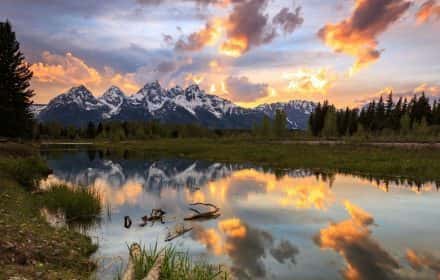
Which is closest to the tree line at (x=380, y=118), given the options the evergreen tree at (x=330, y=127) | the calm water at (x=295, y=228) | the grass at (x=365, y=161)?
the evergreen tree at (x=330, y=127)

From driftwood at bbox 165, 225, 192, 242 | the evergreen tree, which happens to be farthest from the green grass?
the evergreen tree

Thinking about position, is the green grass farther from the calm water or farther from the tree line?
the tree line

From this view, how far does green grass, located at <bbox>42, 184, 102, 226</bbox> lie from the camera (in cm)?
2036

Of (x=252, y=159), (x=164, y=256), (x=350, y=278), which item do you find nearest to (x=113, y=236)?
(x=164, y=256)

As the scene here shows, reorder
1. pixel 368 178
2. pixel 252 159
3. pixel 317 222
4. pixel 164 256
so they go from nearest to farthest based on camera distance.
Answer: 1. pixel 164 256
2. pixel 317 222
3. pixel 368 178
4. pixel 252 159

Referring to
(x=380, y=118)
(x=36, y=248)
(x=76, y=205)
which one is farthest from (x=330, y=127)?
(x=36, y=248)

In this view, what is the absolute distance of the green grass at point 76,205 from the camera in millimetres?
20359

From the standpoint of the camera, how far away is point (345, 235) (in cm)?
1775

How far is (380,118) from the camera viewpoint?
4926 inches

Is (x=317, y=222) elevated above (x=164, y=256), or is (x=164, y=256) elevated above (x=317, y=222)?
(x=164, y=256)

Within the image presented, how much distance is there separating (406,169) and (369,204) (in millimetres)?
17800

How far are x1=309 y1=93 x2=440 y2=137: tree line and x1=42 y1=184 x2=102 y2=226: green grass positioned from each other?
94.2 m

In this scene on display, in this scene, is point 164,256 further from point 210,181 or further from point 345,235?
point 210,181

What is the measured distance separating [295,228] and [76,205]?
13.1 metres
